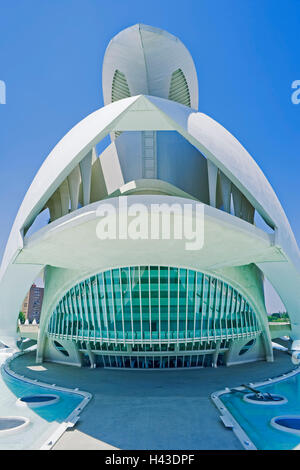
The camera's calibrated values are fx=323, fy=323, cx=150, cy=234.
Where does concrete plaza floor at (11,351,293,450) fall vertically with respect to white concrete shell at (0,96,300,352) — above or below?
below

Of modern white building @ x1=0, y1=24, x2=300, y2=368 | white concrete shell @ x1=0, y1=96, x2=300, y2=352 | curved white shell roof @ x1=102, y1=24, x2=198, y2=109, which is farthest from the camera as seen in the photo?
curved white shell roof @ x1=102, y1=24, x2=198, y2=109

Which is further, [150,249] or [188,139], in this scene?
[150,249]

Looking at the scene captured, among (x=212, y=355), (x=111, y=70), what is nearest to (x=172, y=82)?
(x=111, y=70)

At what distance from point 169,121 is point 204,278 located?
12.4 m

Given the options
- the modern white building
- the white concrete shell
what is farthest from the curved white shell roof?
the white concrete shell

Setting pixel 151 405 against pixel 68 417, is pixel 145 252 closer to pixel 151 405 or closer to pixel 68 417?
pixel 151 405

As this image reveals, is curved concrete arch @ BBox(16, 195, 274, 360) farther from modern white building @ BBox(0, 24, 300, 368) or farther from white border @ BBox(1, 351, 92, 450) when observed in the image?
white border @ BBox(1, 351, 92, 450)

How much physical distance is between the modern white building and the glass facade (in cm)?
8

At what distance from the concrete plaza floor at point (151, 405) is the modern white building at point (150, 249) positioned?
236 cm

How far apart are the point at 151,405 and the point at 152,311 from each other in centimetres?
876

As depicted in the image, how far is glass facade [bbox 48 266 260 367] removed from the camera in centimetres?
2342

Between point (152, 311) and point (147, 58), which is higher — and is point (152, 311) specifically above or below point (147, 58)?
below

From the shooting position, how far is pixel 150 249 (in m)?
18.2

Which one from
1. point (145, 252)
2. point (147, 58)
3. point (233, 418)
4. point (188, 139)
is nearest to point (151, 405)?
point (233, 418)
